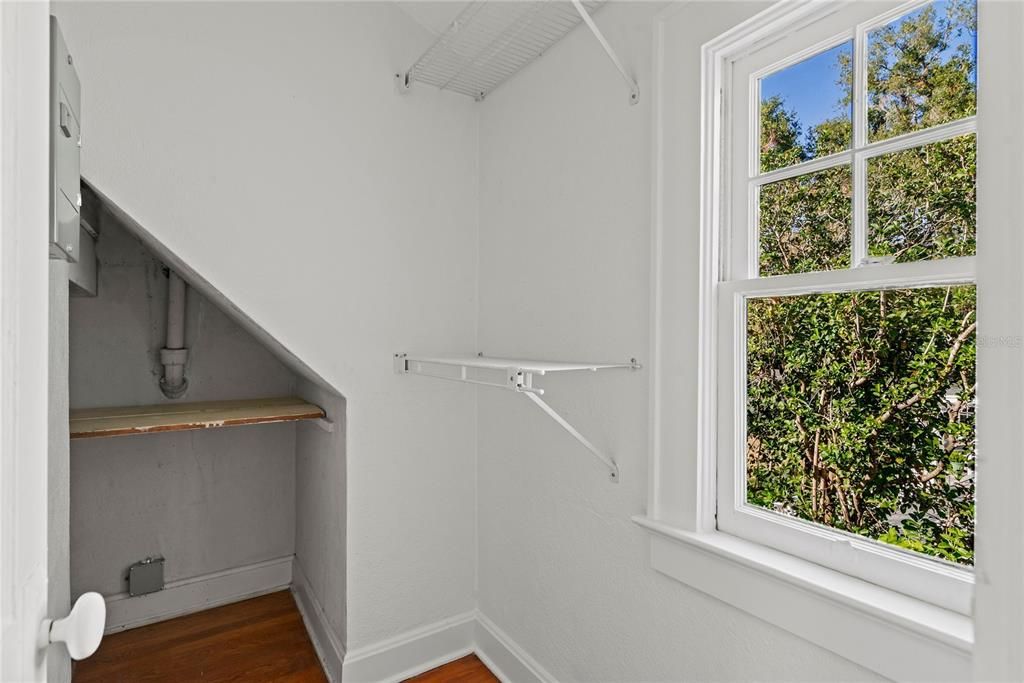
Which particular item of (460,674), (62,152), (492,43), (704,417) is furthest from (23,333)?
(460,674)

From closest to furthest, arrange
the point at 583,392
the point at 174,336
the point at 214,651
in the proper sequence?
the point at 583,392
the point at 214,651
the point at 174,336

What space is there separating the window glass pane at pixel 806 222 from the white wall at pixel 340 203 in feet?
3.50

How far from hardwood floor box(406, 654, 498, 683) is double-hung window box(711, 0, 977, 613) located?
3.67 feet

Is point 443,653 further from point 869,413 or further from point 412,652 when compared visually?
point 869,413

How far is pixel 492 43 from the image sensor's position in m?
1.67

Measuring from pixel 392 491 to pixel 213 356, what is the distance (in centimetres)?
101

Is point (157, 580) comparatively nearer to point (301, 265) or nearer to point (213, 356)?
point (213, 356)

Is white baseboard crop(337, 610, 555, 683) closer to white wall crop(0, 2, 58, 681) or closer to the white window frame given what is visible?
the white window frame

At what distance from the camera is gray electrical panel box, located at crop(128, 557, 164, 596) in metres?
2.13

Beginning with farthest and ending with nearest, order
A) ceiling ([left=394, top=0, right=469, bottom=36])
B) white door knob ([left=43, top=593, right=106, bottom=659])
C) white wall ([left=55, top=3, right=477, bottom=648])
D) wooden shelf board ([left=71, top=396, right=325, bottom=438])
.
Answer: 1. ceiling ([left=394, top=0, right=469, bottom=36])
2. wooden shelf board ([left=71, top=396, right=325, bottom=438])
3. white wall ([left=55, top=3, right=477, bottom=648])
4. white door knob ([left=43, top=593, right=106, bottom=659])

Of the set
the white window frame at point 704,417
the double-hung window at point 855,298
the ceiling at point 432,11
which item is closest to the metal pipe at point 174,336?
the ceiling at point 432,11

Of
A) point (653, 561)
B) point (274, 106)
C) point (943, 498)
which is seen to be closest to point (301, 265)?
point (274, 106)

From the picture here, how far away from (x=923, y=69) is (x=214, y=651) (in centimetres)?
254

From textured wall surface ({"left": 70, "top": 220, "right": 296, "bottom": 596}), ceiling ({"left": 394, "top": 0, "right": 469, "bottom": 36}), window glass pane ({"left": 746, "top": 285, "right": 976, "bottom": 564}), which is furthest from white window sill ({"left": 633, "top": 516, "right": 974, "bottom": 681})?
textured wall surface ({"left": 70, "top": 220, "right": 296, "bottom": 596})
